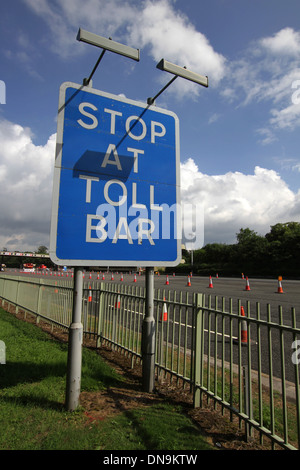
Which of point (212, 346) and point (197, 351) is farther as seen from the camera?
point (212, 346)

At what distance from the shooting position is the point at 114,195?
11.9 feet

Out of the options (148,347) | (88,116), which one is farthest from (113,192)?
(148,347)

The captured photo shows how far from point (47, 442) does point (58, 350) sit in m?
2.90

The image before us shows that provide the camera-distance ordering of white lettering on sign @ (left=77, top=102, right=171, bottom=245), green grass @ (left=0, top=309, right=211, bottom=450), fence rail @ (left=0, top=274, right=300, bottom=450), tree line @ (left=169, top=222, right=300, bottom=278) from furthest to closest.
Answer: tree line @ (left=169, top=222, right=300, bottom=278), white lettering on sign @ (left=77, top=102, right=171, bottom=245), fence rail @ (left=0, top=274, right=300, bottom=450), green grass @ (left=0, top=309, right=211, bottom=450)

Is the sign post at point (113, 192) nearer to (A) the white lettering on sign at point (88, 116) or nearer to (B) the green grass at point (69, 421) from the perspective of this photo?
(A) the white lettering on sign at point (88, 116)

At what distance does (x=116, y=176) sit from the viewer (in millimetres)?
3678

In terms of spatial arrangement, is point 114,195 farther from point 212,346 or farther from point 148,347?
point 212,346

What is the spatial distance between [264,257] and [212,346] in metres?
42.2

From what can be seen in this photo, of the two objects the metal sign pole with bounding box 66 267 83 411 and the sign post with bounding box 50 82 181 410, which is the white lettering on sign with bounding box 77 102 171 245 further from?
the metal sign pole with bounding box 66 267 83 411

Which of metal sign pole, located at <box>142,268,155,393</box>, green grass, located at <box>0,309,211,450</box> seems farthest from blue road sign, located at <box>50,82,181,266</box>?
green grass, located at <box>0,309,211,450</box>

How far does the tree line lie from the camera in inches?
1581

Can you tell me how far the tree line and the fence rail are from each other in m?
33.4
